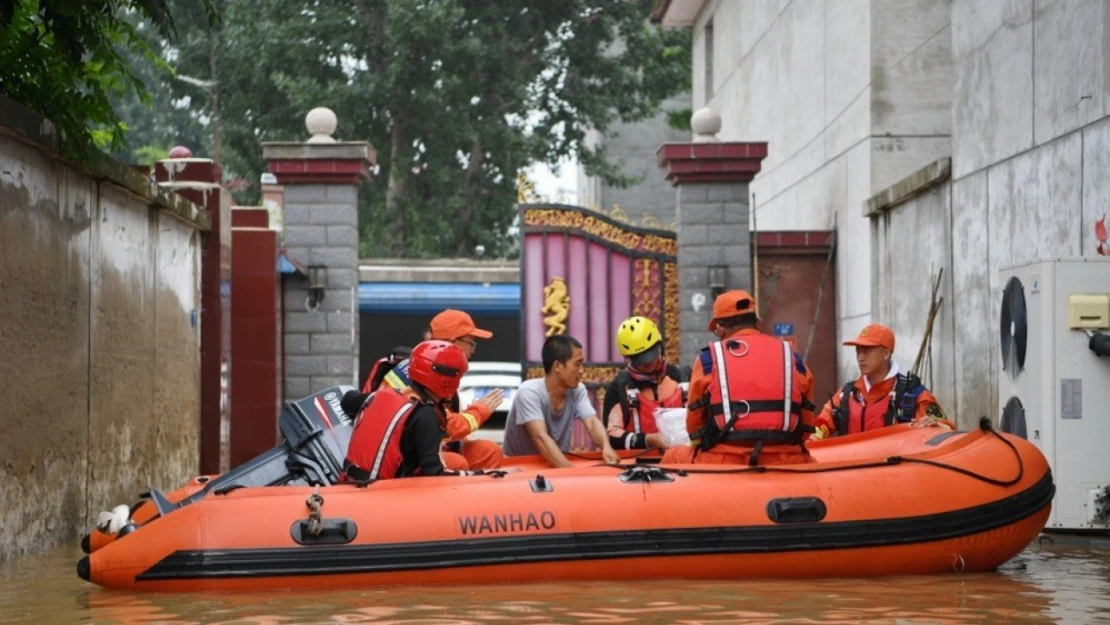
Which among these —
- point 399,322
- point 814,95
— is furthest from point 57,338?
point 399,322

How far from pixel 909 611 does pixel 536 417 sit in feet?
10.1

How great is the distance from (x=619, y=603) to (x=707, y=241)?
27.9 ft

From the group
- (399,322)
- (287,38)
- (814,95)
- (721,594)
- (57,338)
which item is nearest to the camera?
(721,594)

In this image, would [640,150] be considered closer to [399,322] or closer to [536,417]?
[399,322]

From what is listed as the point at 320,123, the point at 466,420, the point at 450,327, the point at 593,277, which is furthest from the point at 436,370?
the point at 320,123

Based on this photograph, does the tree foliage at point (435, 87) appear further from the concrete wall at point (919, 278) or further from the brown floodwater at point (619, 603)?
the brown floodwater at point (619, 603)

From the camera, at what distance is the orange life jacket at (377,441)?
26.6 ft

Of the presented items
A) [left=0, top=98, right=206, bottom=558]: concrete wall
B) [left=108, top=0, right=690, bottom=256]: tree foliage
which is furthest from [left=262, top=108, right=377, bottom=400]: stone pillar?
[left=108, top=0, right=690, bottom=256]: tree foliage

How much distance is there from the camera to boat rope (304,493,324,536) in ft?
25.4

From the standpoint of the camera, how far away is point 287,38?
3128 centimetres

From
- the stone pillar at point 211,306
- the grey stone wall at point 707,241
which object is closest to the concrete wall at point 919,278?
the grey stone wall at point 707,241

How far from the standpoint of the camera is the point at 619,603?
731 cm

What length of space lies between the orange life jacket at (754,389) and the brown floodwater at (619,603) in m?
0.81

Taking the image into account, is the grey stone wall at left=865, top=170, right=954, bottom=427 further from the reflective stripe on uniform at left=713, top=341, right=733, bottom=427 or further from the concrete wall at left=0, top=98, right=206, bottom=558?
the concrete wall at left=0, top=98, right=206, bottom=558
